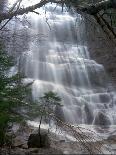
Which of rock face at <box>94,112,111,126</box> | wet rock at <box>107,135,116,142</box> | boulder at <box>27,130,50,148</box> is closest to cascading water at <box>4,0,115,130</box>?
rock face at <box>94,112,111,126</box>

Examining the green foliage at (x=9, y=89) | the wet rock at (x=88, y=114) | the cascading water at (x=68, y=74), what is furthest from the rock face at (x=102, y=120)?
the green foliage at (x=9, y=89)

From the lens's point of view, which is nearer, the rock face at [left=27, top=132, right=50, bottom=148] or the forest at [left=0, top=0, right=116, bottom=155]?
the forest at [left=0, top=0, right=116, bottom=155]

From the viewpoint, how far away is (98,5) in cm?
530

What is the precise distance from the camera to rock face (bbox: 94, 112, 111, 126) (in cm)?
1767

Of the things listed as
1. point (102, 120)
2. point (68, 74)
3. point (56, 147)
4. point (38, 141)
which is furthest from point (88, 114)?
point (38, 141)

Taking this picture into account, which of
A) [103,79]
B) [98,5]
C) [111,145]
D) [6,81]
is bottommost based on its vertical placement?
[103,79]

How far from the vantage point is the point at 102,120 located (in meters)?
17.9

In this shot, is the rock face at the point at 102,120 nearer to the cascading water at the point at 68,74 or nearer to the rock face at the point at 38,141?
the cascading water at the point at 68,74

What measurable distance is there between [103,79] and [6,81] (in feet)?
47.9

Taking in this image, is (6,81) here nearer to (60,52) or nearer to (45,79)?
(45,79)

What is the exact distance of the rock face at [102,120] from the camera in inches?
696

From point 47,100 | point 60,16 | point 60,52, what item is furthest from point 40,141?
point 60,16

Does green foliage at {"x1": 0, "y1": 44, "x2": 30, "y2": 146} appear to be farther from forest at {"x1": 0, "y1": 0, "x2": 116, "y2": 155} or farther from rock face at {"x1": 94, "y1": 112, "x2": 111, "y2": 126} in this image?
rock face at {"x1": 94, "y1": 112, "x2": 111, "y2": 126}

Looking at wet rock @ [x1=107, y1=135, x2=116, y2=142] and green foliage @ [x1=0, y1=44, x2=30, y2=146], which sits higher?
green foliage @ [x1=0, y1=44, x2=30, y2=146]
